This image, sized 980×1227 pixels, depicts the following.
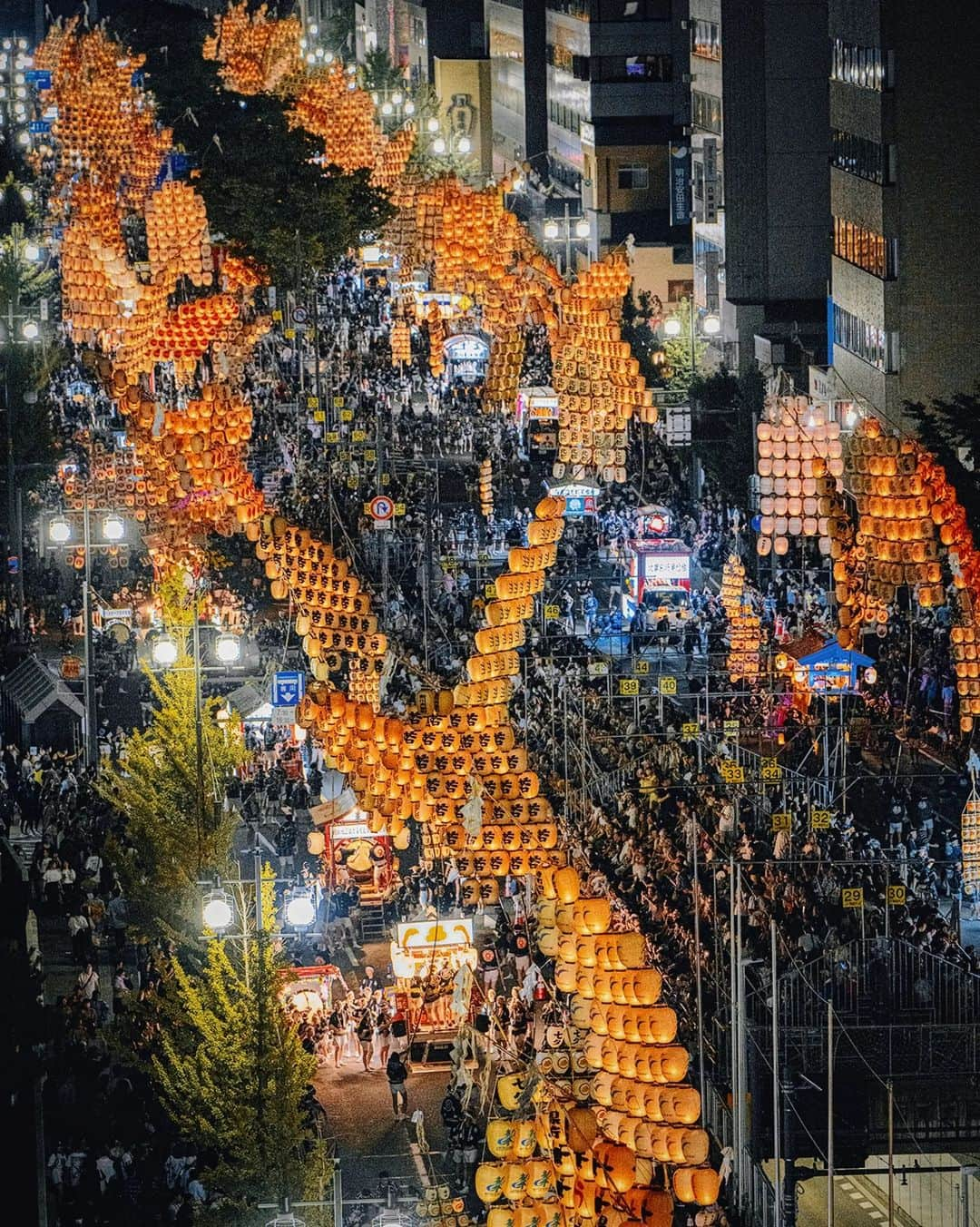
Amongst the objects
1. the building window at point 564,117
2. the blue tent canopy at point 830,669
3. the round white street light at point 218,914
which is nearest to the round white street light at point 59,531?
the blue tent canopy at point 830,669

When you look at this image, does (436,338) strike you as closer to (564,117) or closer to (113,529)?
(113,529)

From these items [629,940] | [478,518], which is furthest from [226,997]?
[478,518]

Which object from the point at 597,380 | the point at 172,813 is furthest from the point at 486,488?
the point at 172,813

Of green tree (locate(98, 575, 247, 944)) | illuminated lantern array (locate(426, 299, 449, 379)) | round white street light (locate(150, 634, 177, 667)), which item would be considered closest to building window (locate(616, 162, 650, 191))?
illuminated lantern array (locate(426, 299, 449, 379))

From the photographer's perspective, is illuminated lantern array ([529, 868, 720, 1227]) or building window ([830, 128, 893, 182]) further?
building window ([830, 128, 893, 182])

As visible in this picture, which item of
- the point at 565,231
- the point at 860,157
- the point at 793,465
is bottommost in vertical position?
the point at 793,465

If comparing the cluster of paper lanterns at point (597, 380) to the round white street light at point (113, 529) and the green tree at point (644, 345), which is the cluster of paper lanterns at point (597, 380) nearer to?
the round white street light at point (113, 529)

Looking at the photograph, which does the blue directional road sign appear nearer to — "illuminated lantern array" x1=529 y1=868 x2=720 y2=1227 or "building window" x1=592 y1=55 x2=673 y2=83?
"illuminated lantern array" x1=529 y1=868 x2=720 y2=1227
